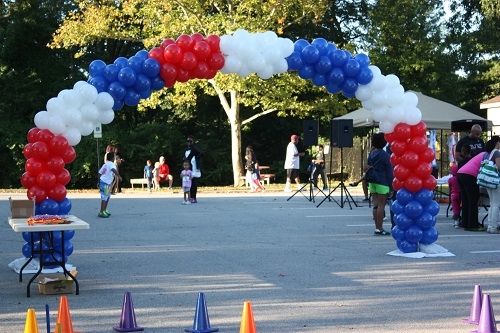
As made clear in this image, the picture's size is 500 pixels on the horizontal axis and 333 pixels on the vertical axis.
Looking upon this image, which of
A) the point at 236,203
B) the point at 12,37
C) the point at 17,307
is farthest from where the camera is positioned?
the point at 12,37

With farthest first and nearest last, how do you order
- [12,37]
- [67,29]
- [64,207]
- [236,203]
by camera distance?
[12,37] → [67,29] → [236,203] → [64,207]

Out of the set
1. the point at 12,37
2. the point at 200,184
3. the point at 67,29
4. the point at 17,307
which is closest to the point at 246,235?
the point at 17,307

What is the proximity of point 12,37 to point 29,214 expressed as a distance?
3331 centimetres

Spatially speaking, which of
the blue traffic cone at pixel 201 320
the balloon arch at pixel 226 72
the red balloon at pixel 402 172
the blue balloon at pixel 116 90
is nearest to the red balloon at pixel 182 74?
the balloon arch at pixel 226 72

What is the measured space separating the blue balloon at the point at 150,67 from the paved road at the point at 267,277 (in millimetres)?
2662

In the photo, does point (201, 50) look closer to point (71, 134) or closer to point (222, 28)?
point (71, 134)

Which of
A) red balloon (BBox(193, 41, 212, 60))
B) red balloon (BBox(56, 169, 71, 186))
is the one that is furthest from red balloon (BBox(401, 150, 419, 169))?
red balloon (BBox(56, 169, 71, 186))

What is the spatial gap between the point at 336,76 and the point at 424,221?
2567mm

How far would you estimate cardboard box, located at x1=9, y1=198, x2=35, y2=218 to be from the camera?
10.8 metres

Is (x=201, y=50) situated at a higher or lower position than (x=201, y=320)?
higher

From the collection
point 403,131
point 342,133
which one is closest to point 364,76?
point 403,131

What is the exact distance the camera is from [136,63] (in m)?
11.6

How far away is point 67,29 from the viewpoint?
35.7 m

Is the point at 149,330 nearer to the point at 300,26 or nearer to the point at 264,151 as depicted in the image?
the point at 300,26
